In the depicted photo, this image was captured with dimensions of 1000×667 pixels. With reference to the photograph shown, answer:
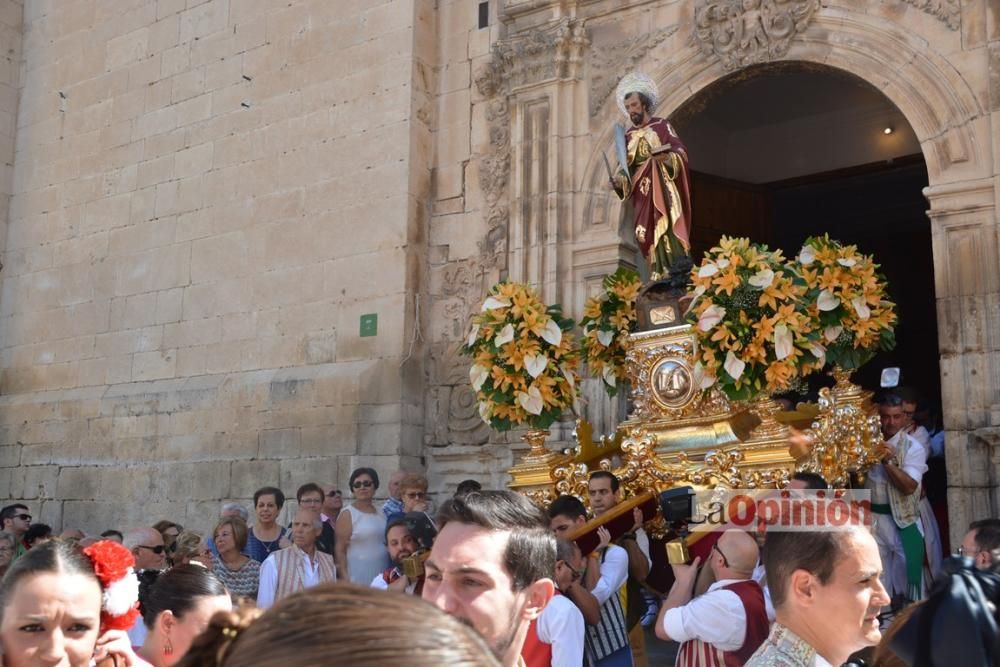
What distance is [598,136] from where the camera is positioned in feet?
31.7

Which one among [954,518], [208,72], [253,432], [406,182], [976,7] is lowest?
[954,518]

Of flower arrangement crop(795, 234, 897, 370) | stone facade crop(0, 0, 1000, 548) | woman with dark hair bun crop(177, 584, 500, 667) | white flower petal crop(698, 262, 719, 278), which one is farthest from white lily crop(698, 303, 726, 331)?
woman with dark hair bun crop(177, 584, 500, 667)

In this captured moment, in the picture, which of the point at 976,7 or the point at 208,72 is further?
the point at 208,72

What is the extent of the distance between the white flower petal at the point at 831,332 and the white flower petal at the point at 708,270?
75 cm

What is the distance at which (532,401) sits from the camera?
7.62 m

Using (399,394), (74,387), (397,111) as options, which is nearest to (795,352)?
(399,394)

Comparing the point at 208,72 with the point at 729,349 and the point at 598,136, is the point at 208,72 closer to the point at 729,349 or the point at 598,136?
the point at 598,136

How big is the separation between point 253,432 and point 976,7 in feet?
24.5

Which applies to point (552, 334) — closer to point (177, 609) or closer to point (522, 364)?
point (522, 364)

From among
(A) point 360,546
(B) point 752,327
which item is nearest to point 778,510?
(B) point 752,327

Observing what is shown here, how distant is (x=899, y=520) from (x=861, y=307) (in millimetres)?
1380

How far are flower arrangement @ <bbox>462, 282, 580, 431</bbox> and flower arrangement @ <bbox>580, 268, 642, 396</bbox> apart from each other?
0.15m

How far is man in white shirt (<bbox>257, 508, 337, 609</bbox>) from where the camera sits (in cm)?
611

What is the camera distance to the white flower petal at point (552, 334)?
770 centimetres
